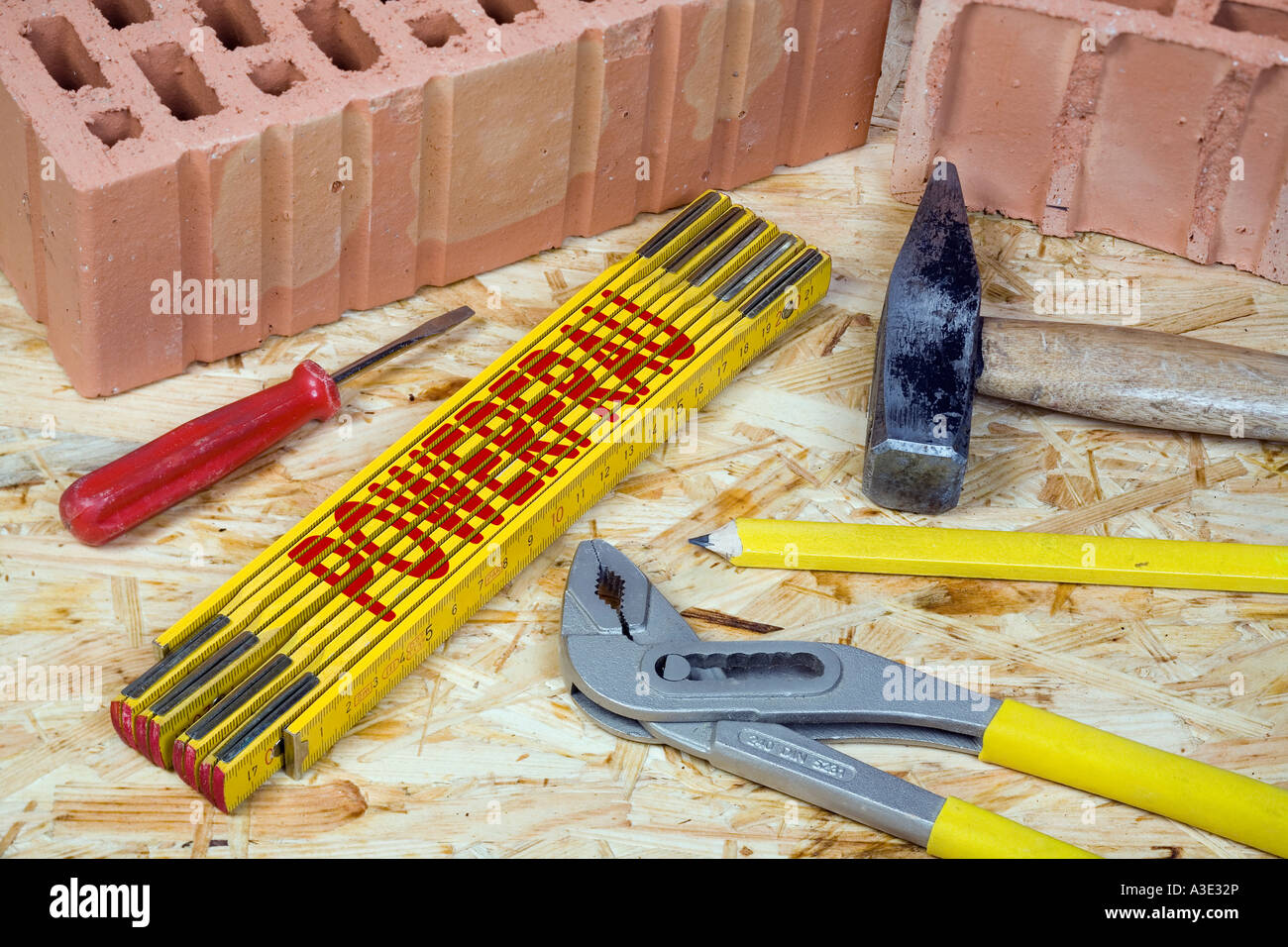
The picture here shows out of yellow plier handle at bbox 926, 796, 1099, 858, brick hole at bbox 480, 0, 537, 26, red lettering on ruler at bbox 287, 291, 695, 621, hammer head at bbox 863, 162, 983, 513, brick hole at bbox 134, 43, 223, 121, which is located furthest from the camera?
brick hole at bbox 480, 0, 537, 26

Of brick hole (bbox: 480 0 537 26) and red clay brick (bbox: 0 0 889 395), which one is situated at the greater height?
brick hole (bbox: 480 0 537 26)

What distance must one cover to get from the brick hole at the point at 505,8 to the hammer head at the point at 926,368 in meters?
0.64

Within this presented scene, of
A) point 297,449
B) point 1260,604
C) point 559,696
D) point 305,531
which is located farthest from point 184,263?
point 1260,604

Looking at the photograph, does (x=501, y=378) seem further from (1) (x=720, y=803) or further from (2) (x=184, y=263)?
(1) (x=720, y=803)

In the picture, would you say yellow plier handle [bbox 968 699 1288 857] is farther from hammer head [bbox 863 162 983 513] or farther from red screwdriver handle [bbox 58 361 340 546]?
red screwdriver handle [bbox 58 361 340 546]

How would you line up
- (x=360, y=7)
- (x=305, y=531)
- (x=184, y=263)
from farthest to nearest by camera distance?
1. (x=360, y=7)
2. (x=184, y=263)
3. (x=305, y=531)

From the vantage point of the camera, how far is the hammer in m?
2.23

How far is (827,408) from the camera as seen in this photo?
237 cm

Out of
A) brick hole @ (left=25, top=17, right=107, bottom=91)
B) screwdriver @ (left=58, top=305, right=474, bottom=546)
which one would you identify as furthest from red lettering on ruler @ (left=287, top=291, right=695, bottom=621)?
brick hole @ (left=25, top=17, right=107, bottom=91)

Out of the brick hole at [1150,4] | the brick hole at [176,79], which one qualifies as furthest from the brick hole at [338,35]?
the brick hole at [1150,4]

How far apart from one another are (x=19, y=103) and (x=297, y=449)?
1.84 ft

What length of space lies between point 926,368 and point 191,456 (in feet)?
3.10

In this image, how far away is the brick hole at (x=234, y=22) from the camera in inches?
92.7

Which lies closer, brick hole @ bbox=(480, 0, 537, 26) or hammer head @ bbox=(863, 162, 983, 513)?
hammer head @ bbox=(863, 162, 983, 513)
